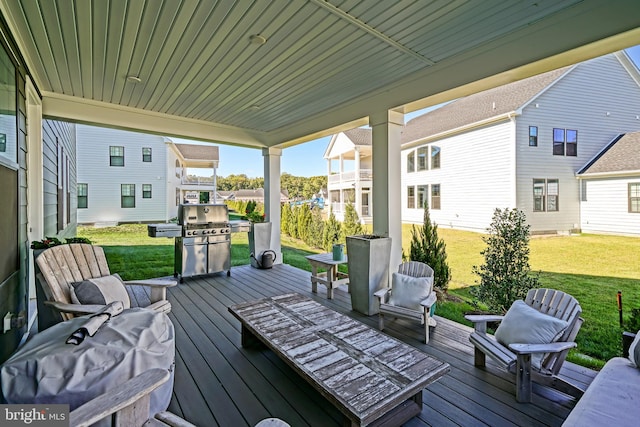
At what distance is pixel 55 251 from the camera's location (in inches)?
108

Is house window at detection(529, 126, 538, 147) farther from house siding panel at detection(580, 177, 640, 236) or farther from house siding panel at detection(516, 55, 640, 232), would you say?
house siding panel at detection(580, 177, 640, 236)

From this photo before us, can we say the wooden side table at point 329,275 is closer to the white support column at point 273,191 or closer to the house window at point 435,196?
the white support column at point 273,191

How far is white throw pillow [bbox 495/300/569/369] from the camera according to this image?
210cm

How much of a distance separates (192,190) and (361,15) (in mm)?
18846

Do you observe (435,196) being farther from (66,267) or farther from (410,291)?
(66,267)

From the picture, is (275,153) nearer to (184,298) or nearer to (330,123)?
(330,123)

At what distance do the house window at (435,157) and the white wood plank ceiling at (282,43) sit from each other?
883 centimetres

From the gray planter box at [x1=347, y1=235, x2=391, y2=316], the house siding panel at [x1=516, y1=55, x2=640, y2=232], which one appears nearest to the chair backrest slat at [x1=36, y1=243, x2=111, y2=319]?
the gray planter box at [x1=347, y1=235, x2=391, y2=316]

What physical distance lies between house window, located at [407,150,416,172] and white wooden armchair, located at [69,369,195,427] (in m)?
13.4

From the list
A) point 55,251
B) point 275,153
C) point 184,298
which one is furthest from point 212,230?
point 55,251

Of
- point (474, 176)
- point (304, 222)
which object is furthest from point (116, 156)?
point (474, 176)

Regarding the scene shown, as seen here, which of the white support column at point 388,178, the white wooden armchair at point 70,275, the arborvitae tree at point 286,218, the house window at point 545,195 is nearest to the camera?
the white wooden armchair at point 70,275

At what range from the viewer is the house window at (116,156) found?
43.7ft

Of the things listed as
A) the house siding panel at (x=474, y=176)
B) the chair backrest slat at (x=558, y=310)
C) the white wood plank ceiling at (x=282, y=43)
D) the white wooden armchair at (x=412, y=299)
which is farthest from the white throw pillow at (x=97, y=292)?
the house siding panel at (x=474, y=176)
